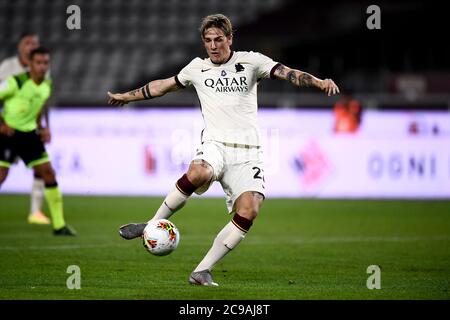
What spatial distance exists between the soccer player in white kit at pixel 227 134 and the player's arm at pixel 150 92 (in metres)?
0.16

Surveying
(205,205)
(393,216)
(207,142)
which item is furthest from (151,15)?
(207,142)

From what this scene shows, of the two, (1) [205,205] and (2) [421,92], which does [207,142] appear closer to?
(1) [205,205]

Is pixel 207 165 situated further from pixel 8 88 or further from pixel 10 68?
pixel 10 68

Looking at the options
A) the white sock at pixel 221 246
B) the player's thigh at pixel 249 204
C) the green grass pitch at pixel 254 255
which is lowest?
the green grass pitch at pixel 254 255

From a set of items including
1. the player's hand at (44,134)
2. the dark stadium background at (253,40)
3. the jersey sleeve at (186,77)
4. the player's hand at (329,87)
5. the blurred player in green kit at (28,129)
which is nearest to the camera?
the player's hand at (329,87)

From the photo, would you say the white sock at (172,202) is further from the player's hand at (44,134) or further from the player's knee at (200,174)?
the player's hand at (44,134)

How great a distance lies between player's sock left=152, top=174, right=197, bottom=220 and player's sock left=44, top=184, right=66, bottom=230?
4214mm

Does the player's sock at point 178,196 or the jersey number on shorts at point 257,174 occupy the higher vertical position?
the jersey number on shorts at point 257,174

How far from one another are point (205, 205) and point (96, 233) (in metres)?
5.29

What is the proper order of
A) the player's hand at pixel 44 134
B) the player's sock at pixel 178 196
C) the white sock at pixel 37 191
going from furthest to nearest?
the white sock at pixel 37 191, the player's hand at pixel 44 134, the player's sock at pixel 178 196

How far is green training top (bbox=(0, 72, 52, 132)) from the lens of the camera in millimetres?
11898

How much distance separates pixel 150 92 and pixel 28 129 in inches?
161

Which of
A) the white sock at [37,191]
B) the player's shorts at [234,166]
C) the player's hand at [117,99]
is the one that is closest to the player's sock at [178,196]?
the player's shorts at [234,166]

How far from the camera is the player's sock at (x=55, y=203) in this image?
1189cm
